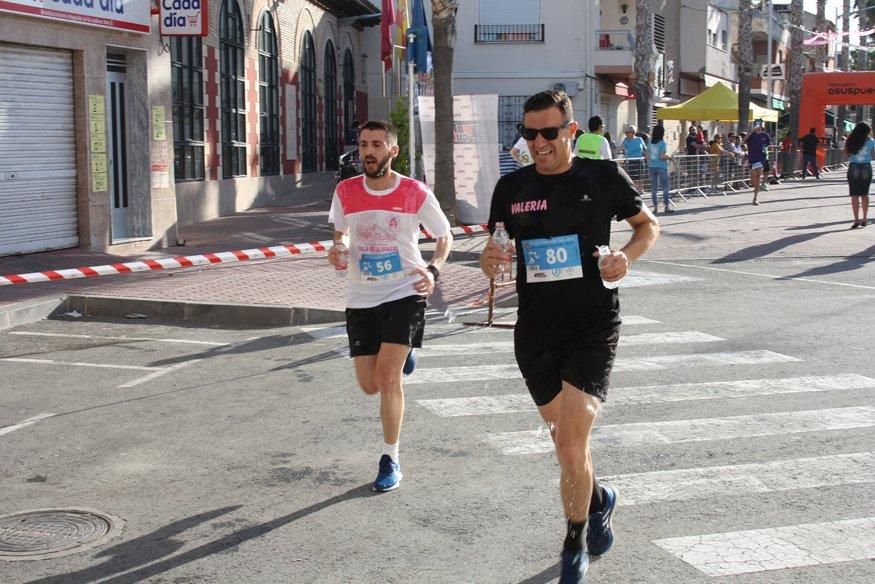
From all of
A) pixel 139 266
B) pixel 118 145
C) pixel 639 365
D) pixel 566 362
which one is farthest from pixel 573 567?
pixel 118 145

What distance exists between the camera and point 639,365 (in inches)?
358

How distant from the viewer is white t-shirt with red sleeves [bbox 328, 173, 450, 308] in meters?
6.21

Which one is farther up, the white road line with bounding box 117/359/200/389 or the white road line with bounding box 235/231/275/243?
the white road line with bounding box 235/231/275/243

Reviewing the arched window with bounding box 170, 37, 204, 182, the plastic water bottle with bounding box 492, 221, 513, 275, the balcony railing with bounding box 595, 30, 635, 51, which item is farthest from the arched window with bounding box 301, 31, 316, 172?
the plastic water bottle with bounding box 492, 221, 513, 275

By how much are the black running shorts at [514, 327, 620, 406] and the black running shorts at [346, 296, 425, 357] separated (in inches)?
54.3

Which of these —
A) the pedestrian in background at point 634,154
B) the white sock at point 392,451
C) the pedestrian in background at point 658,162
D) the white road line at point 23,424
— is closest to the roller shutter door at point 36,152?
the white road line at point 23,424

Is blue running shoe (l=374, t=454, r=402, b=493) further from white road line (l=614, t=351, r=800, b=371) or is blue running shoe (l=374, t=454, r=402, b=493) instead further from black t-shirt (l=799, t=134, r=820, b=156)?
black t-shirt (l=799, t=134, r=820, b=156)

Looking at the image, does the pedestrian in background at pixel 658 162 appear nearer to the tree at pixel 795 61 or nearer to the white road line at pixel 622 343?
the white road line at pixel 622 343

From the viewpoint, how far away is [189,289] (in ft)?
41.7

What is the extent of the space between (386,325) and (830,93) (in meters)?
36.8

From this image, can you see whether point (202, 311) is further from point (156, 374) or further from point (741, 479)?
Answer: point (741, 479)

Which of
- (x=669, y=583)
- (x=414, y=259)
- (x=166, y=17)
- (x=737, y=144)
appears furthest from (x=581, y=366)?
(x=737, y=144)

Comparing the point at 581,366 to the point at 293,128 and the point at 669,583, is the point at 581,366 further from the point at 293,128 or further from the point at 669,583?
the point at 293,128

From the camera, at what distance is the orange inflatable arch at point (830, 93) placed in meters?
38.9
